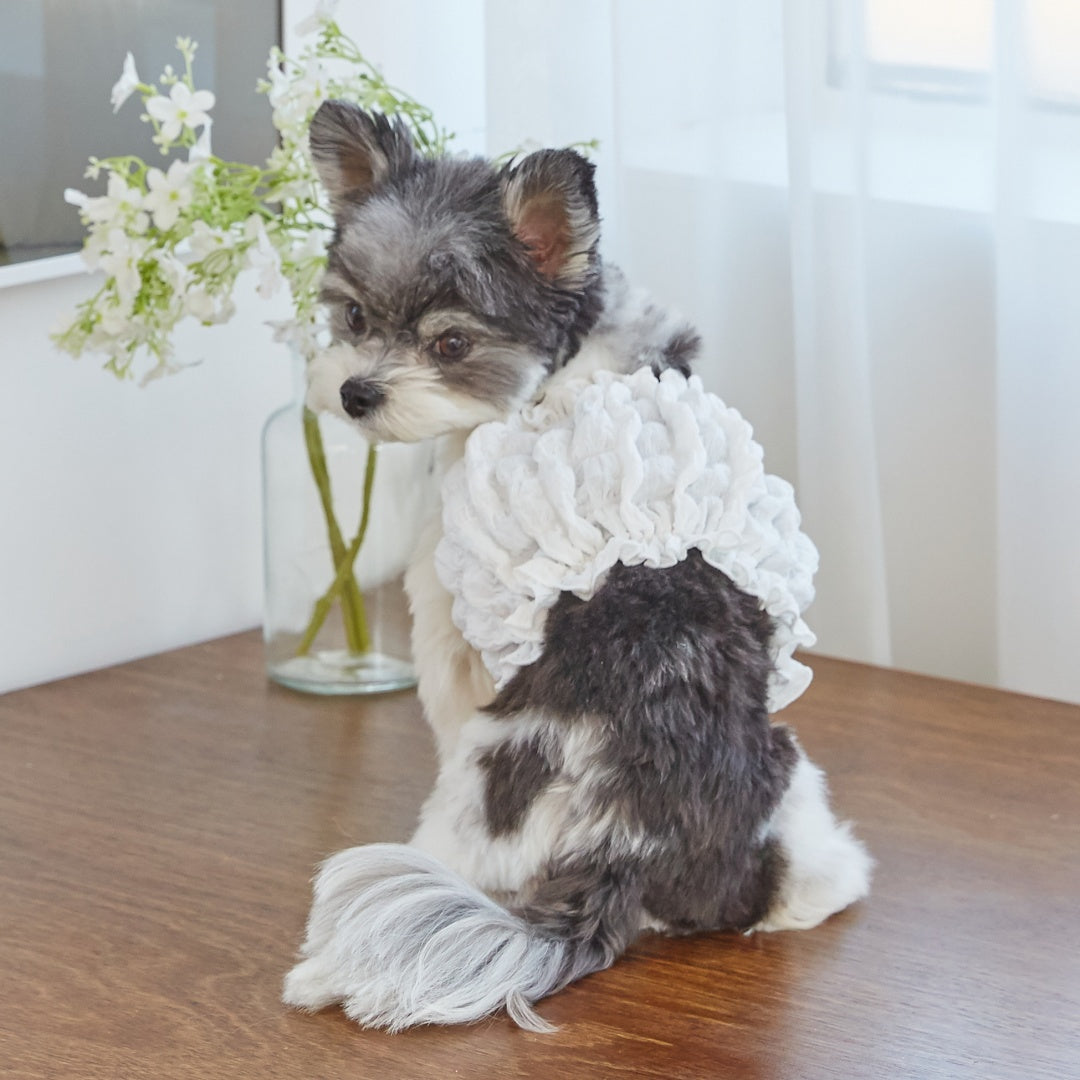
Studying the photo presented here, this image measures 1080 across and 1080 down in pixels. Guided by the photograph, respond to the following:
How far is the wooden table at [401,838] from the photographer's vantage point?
33.2 inches

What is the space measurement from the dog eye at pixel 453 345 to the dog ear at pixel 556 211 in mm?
66

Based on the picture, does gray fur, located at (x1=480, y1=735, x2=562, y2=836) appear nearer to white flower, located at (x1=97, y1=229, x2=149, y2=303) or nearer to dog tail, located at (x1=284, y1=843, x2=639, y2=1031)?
dog tail, located at (x1=284, y1=843, x2=639, y2=1031)

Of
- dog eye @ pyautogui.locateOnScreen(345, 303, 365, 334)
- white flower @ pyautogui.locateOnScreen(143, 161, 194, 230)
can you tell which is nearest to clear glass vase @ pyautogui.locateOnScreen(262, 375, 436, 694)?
white flower @ pyautogui.locateOnScreen(143, 161, 194, 230)

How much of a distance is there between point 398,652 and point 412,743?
16cm

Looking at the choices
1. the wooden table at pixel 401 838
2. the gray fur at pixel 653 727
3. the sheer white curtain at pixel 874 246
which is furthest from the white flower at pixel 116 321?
the sheer white curtain at pixel 874 246

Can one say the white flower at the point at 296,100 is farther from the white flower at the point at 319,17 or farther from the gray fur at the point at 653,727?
the gray fur at the point at 653,727

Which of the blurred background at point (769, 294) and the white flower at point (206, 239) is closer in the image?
the white flower at point (206, 239)

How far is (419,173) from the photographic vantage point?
3.34 feet

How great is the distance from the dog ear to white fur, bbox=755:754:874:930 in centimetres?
35

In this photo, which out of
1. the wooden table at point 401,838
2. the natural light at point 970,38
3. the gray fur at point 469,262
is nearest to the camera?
the wooden table at point 401,838

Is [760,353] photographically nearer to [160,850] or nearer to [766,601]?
[766,601]

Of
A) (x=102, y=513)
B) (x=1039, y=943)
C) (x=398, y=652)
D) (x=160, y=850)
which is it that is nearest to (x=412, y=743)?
(x=398, y=652)

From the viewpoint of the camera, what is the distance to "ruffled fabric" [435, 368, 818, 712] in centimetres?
93

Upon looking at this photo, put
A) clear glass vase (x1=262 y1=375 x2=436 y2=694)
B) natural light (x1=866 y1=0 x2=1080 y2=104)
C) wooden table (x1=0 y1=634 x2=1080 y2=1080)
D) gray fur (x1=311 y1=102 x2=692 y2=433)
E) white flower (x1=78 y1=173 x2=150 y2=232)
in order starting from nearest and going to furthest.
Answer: wooden table (x1=0 y1=634 x2=1080 y2=1080)
gray fur (x1=311 y1=102 x2=692 y2=433)
white flower (x1=78 y1=173 x2=150 y2=232)
natural light (x1=866 y1=0 x2=1080 y2=104)
clear glass vase (x1=262 y1=375 x2=436 y2=694)
